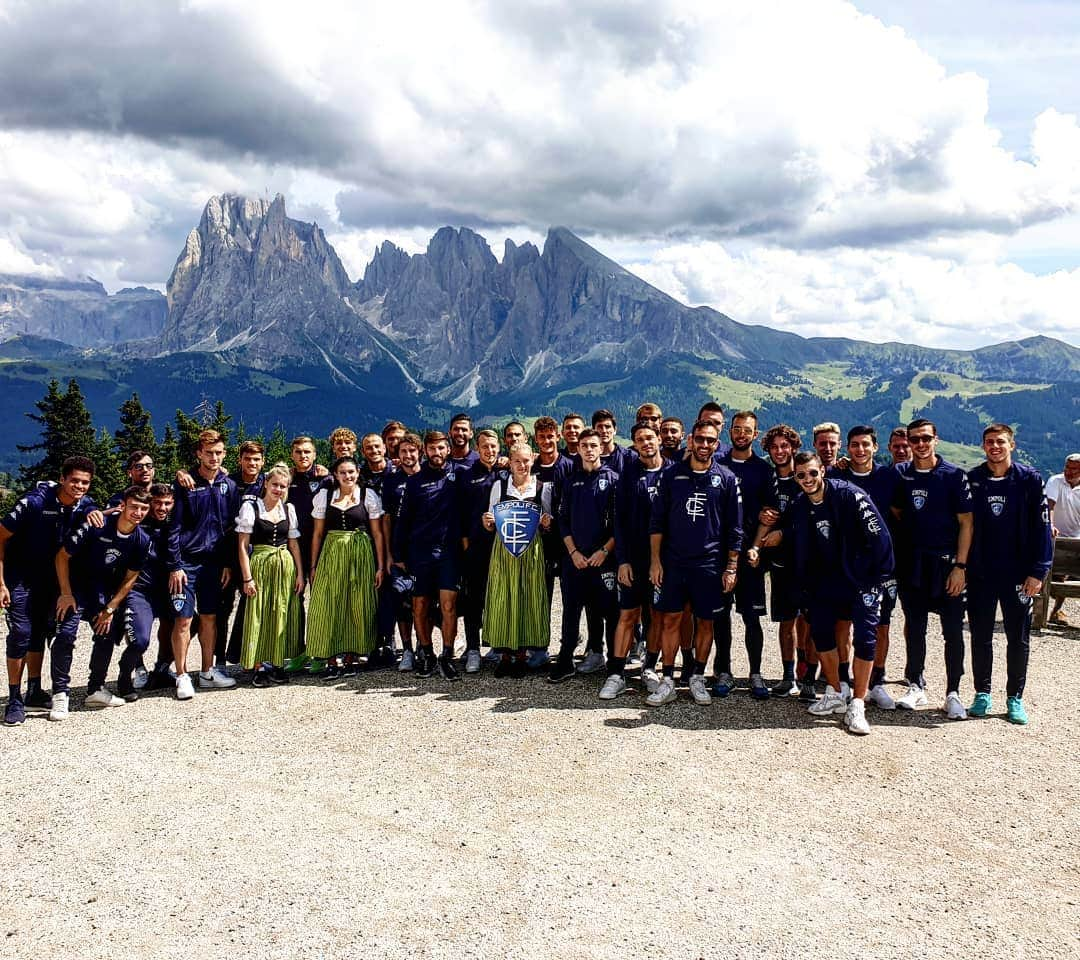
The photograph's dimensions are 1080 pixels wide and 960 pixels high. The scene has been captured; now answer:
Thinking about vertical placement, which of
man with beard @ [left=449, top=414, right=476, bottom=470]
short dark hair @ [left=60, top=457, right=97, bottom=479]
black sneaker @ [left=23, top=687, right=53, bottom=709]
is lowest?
black sneaker @ [left=23, top=687, right=53, bottom=709]

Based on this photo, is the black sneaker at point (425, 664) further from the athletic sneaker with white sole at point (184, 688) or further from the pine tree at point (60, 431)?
the pine tree at point (60, 431)

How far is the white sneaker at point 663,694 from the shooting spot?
884cm

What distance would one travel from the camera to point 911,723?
27.5 feet

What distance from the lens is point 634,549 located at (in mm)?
9305

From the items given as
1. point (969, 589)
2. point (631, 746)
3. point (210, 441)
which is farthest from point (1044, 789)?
point (210, 441)

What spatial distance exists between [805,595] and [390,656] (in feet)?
19.3

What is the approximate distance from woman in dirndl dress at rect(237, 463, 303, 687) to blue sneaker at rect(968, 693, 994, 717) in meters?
8.65

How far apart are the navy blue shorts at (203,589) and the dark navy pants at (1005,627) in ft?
30.8

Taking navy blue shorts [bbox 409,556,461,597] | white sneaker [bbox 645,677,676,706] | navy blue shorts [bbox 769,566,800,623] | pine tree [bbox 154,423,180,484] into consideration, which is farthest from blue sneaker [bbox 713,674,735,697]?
pine tree [bbox 154,423,180,484]

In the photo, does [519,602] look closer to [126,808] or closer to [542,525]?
[542,525]

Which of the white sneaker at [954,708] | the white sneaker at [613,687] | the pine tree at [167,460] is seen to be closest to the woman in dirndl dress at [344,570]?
the white sneaker at [613,687]

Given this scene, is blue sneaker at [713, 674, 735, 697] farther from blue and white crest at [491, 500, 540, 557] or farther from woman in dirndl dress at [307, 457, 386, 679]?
woman in dirndl dress at [307, 457, 386, 679]

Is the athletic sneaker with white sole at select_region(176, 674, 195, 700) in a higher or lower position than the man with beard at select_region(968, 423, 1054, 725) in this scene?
lower

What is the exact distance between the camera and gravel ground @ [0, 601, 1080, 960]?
488 cm
